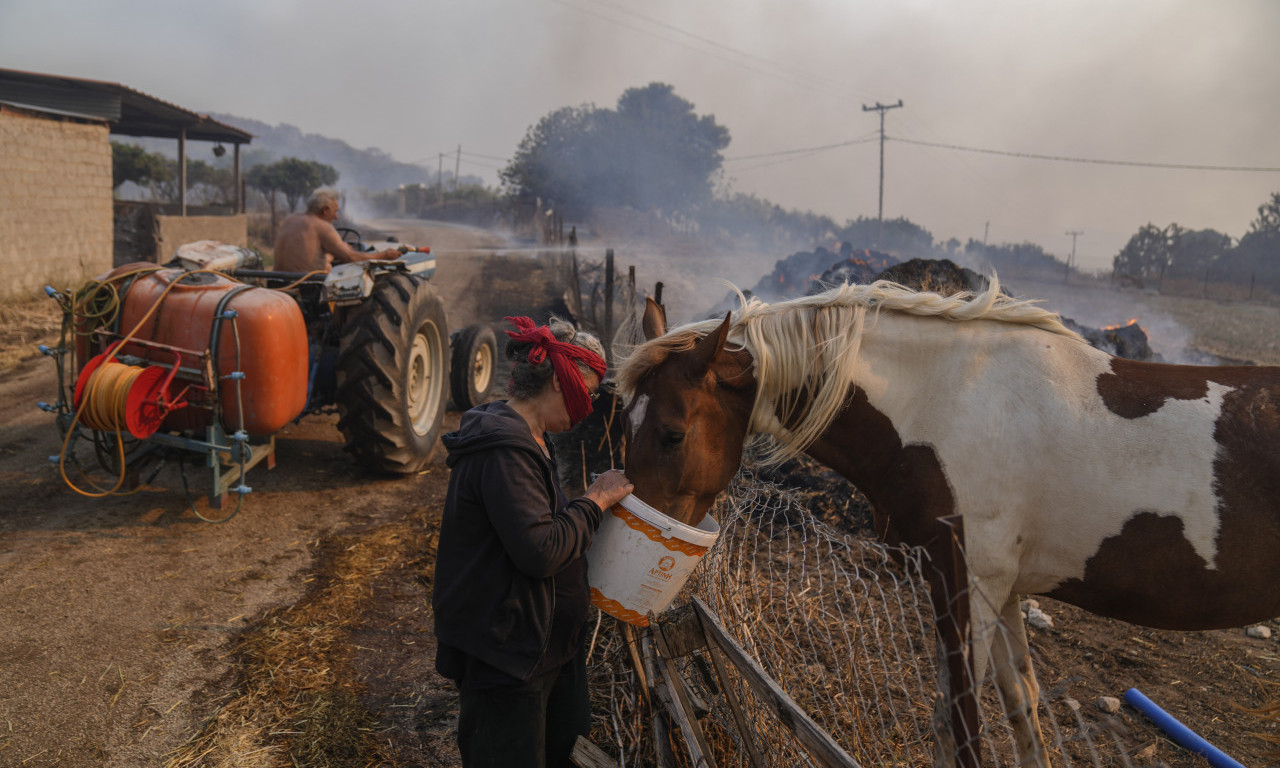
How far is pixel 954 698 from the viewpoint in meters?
1.80

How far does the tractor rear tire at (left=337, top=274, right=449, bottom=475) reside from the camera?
Answer: 524cm

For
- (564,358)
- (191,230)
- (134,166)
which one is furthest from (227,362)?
(134,166)

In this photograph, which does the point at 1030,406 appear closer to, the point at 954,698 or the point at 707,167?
the point at 954,698

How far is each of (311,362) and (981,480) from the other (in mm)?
4971

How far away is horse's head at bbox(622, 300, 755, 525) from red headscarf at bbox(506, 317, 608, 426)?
0.25 m

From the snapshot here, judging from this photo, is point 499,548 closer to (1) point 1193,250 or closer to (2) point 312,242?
(2) point 312,242

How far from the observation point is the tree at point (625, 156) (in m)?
37.5

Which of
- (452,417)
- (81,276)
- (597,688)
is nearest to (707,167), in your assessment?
(81,276)

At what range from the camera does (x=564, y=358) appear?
2.18 meters

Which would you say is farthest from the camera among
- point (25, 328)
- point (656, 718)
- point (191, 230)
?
point (191, 230)

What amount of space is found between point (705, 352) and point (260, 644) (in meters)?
2.62

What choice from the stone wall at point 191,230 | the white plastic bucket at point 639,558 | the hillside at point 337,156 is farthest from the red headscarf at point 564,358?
the hillside at point 337,156

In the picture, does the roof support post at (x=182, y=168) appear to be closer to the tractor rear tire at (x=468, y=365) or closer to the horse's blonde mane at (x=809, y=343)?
the tractor rear tire at (x=468, y=365)

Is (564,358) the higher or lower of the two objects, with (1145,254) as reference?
lower
